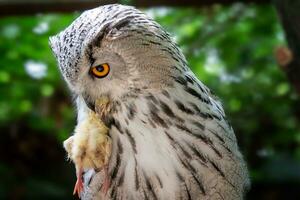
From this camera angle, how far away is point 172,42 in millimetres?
1971

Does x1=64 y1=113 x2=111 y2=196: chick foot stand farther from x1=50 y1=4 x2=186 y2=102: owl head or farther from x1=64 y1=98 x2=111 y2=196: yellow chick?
x1=50 y1=4 x2=186 y2=102: owl head

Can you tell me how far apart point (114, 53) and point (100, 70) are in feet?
0.23

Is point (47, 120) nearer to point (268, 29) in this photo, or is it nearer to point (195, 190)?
point (268, 29)

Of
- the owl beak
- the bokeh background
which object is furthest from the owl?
the bokeh background

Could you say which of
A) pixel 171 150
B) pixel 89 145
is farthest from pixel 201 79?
pixel 89 145

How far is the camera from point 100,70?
1864 mm

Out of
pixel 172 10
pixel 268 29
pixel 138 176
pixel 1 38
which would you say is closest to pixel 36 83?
pixel 1 38

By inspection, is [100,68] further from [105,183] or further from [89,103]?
[105,183]

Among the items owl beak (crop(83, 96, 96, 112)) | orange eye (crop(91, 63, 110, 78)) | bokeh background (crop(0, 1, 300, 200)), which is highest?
orange eye (crop(91, 63, 110, 78))

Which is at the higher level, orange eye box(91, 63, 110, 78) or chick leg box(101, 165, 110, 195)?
orange eye box(91, 63, 110, 78)

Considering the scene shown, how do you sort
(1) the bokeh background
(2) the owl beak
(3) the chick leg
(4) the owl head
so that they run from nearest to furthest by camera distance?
(4) the owl head < (2) the owl beak < (3) the chick leg < (1) the bokeh background

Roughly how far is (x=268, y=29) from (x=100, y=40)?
2.04 m

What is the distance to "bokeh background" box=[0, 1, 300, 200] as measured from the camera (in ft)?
11.0

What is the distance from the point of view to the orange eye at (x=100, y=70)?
6.09ft
